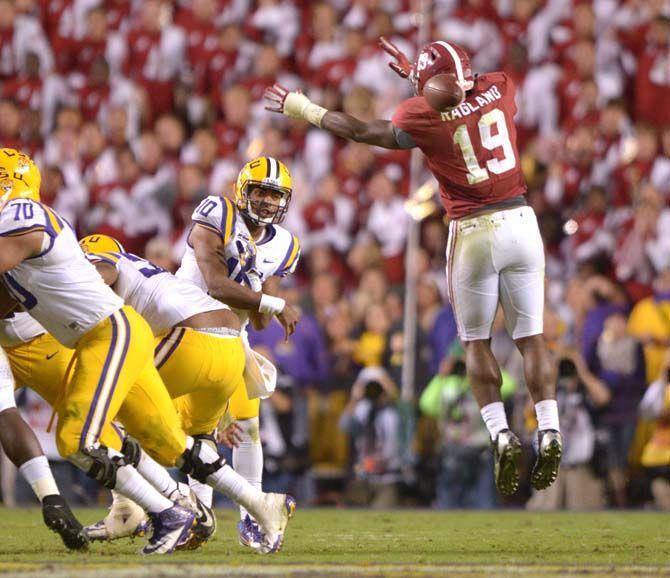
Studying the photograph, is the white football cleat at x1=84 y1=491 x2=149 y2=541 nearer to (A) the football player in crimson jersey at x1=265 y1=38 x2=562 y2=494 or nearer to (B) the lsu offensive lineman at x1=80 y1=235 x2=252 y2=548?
(B) the lsu offensive lineman at x1=80 y1=235 x2=252 y2=548

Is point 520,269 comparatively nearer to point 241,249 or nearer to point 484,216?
point 484,216

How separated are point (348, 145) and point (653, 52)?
2.86 meters

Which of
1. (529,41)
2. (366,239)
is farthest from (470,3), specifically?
(366,239)

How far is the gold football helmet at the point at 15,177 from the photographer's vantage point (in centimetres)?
649

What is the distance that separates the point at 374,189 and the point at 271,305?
5.88 meters

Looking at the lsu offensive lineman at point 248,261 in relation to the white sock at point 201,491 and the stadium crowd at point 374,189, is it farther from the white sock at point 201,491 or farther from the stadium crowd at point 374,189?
the stadium crowd at point 374,189

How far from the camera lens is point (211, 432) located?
23.2 ft

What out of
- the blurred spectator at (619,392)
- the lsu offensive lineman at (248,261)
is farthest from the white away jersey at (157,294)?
the blurred spectator at (619,392)

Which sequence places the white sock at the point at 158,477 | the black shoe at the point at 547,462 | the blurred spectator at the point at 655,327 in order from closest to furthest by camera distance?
the white sock at the point at 158,477
the black shoe at the point at 547,462
the blurred spectator at the point at 655,327

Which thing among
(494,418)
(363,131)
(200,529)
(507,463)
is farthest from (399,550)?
(363,131)

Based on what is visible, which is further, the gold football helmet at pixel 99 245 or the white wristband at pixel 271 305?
the gold football helmet at pixel 99 245

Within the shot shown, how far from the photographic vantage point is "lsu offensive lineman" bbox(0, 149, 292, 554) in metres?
6.00

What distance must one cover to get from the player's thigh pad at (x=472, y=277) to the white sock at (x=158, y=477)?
1.87 m

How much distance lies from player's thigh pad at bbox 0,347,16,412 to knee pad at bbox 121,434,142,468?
21.1 inches
